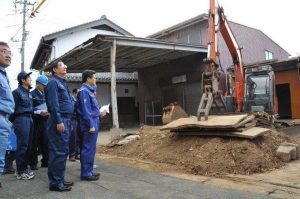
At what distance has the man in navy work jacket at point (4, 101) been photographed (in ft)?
13.0

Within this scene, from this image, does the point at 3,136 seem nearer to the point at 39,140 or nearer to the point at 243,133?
the point at 39,140

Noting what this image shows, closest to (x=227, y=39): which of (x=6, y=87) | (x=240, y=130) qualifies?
(x=240, y=130)

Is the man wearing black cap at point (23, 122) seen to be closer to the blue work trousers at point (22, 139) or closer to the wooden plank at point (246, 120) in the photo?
the blue work trousers at point (22, 139)

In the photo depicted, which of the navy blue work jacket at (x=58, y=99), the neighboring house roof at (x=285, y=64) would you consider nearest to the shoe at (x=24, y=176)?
the navy blue work jacket at (x=58, y=99)

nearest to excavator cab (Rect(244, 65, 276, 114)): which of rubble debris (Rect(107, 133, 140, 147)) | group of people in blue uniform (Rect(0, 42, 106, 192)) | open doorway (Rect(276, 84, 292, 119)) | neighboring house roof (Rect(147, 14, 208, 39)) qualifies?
Answer: rubble debris (Rect(107, 133, 140, 147))

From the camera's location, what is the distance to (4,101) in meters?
4.05

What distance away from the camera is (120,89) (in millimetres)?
24938

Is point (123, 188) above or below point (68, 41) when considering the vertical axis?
below

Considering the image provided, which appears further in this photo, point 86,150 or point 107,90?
point 107,90

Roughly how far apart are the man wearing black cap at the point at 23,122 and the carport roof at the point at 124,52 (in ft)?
21.5

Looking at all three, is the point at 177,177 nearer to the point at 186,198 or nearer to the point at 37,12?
the point at 186,198

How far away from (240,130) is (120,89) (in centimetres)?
1782

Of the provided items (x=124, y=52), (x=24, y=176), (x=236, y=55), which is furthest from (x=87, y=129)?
(x=124, y=52)

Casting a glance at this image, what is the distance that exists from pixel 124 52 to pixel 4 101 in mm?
12746
